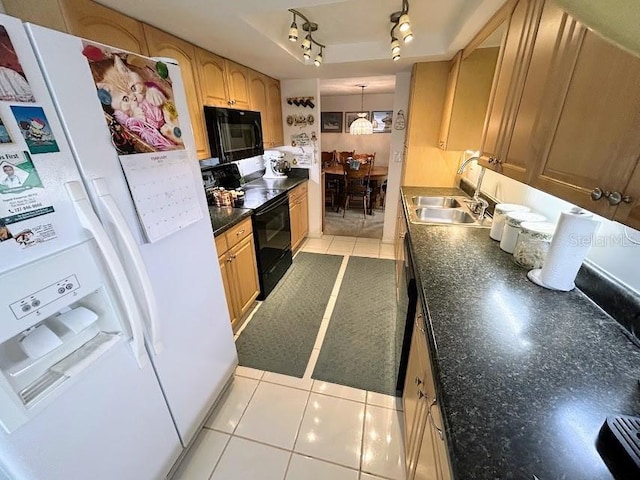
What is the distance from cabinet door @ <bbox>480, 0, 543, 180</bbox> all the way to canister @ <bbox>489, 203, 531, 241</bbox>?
0.26 meters

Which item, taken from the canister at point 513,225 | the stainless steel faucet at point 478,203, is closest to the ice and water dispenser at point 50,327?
the canister at point 513,225

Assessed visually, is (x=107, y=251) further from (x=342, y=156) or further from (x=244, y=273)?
(x=342, y=156)

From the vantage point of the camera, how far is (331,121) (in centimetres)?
680

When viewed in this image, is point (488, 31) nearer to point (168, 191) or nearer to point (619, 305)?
point (619, 305)

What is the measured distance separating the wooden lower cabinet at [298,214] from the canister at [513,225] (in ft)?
7.25

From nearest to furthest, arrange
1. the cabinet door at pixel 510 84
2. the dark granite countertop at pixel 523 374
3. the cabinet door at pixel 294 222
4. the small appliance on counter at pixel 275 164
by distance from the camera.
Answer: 1. the dark granite countertop at pixel 523 374
2. the cabinet door at pixel 510 84
3. the cabinet door at pixel 294 222
4. the small appliance on counter at pixel 275 164

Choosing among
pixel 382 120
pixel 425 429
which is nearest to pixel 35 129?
pixel 425 429

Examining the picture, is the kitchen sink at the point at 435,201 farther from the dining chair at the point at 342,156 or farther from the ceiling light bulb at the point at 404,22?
the dining chair at the point at 342,156

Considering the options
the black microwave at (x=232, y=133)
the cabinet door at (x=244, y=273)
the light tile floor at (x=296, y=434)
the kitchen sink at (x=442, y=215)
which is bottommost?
the light tile floor at (x=296, y=434)

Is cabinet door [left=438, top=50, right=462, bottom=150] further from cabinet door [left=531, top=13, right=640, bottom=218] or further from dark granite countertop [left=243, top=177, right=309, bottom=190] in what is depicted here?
dark granite countertop [left=243, top=177, right=309, bottom=190]

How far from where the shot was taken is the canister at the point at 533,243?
3.91 ft

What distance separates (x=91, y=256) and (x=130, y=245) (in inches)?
4.2

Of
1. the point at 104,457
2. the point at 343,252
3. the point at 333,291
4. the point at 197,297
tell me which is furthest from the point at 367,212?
the point at 104,457

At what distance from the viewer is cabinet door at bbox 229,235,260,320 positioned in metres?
2.08
